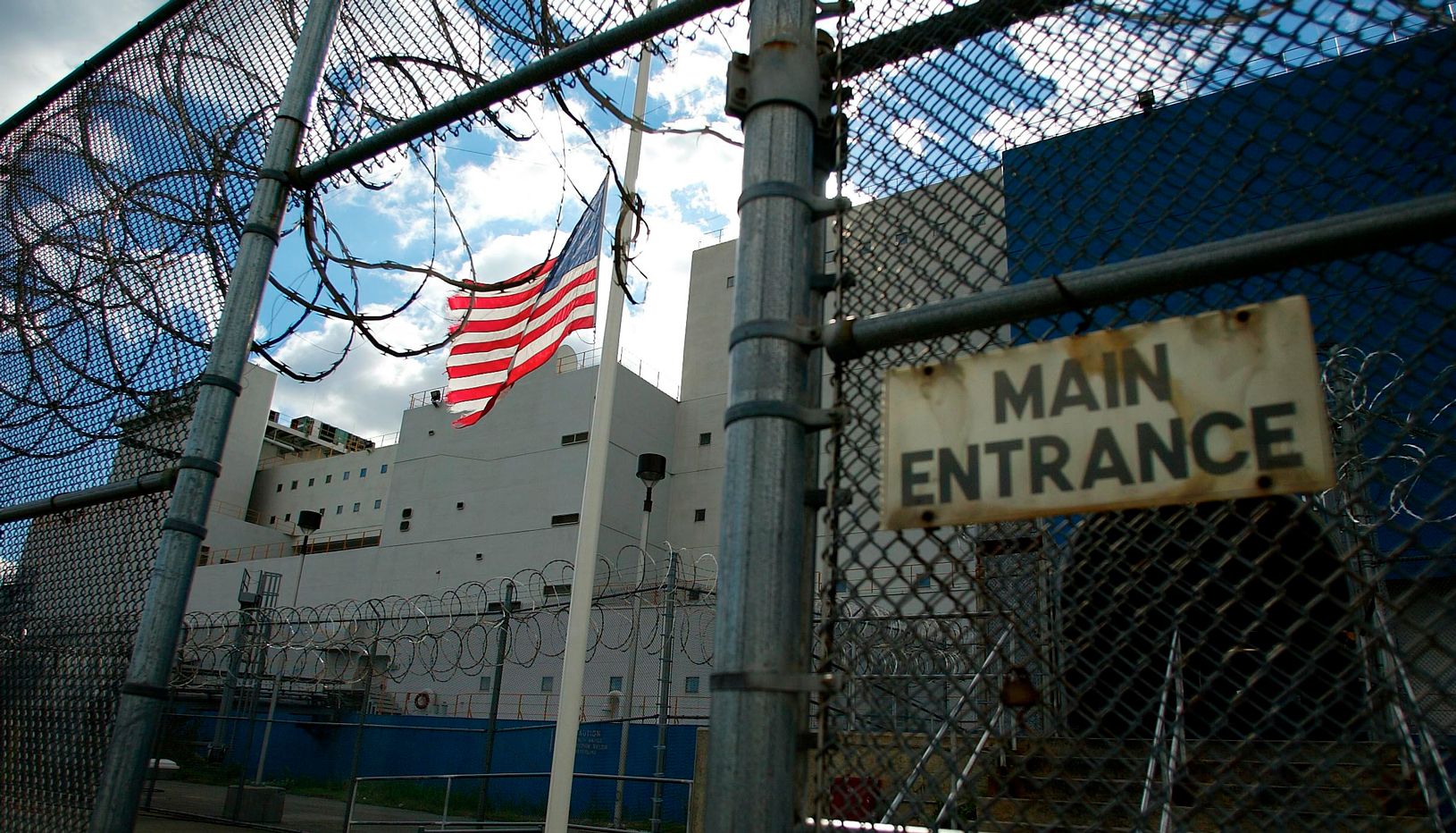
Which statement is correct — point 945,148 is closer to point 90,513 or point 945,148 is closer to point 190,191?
point 190,191

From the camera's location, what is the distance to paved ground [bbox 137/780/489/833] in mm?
13195

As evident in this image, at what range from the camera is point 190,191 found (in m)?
4.52

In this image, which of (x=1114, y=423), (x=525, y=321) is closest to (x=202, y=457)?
(x=1114, y=423)

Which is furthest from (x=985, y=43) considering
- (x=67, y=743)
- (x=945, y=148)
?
(x=67, y=743)

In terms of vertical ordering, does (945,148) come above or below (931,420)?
above

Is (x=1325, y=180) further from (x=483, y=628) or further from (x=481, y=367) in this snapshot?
(x=483, y=628)

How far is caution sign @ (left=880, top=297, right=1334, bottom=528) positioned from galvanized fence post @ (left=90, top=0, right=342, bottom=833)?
9.26 feet

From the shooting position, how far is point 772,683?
1817mm

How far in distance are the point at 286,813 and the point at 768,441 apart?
18103mm

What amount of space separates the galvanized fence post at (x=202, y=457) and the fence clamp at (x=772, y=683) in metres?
2.52

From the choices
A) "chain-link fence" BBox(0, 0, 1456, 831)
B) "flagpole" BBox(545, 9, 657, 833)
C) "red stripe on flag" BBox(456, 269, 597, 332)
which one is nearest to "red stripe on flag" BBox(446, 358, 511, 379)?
"red stripe on flag" BBox(456, 269, 597, 332)

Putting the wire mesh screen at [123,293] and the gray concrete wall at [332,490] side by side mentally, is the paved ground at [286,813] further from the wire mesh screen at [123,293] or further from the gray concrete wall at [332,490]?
the gray concrete wall at [332,490]

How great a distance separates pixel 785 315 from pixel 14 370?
17.2ft

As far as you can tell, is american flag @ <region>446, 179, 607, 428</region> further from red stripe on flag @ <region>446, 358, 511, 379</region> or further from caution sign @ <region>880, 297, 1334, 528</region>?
caution sign @ <region>880, 297, 1334, 528</region>
